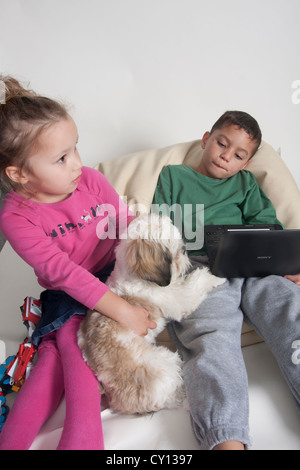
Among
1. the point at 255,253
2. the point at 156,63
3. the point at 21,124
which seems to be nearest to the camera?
the point at 21,124

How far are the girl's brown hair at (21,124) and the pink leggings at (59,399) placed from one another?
2.56 feet

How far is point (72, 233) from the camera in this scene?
5.24 feet

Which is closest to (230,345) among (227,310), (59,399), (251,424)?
(227,310)

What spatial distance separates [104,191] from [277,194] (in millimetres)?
1124

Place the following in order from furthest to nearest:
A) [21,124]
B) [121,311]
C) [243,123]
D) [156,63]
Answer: [156,63], [243,123], [121,311], [21,124]

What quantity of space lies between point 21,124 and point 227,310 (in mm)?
1207

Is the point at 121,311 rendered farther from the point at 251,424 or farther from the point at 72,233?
the point at 251,424

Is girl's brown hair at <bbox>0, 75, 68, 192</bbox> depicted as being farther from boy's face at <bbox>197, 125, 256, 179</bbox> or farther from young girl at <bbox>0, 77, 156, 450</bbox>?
boy's face at <bbox>197, 125, 256, 179</bbox>

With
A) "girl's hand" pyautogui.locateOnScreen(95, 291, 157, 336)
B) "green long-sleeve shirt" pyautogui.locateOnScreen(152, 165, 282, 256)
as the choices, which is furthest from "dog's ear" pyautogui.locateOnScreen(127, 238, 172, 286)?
"green long-sleeve shirt" pyautogui.locateOnScreen(152, 165, 282, 256)

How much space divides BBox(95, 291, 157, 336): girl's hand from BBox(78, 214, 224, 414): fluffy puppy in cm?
2

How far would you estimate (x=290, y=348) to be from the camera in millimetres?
1362

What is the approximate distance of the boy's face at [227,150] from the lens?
1930mm
